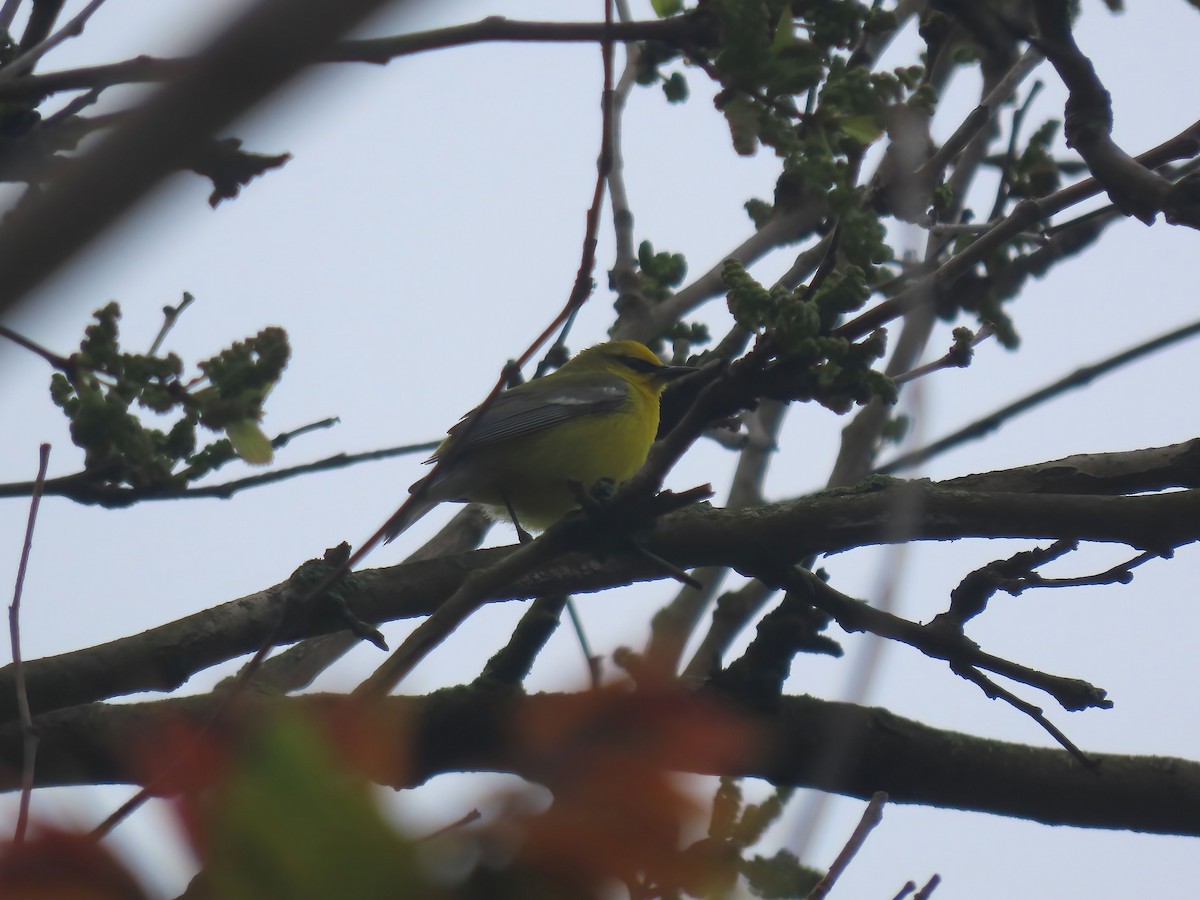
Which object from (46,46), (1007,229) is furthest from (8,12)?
(1007,229)

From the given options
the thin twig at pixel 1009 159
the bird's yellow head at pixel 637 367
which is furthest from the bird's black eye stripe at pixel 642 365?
the thin twig at pixel 1009 159

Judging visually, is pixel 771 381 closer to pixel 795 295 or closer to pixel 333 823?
pixel 795 295

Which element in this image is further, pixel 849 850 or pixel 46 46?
pixel 46 46

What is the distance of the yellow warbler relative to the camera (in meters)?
6.76

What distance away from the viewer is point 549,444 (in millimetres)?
7027

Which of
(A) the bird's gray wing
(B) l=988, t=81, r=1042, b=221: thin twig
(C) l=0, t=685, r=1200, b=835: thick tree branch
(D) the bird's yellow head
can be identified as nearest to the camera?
(C) l=0, t=685, r=1200, b=835: thick tree branch

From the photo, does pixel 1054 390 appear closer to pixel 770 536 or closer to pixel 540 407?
pixel 770 536

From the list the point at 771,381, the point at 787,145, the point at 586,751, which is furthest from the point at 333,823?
the point at 787,145

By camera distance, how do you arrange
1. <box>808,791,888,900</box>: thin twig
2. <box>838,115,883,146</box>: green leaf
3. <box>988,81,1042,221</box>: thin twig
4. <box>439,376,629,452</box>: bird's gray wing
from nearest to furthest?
1. <box>808,791,888,900</box>: thin twig
2. <box>838,115,883,146</box>: green leaf
3. <box>988,81,1042,221</box>: thin twig
4. <box>439,376,629,452</box>: bird's gray wing

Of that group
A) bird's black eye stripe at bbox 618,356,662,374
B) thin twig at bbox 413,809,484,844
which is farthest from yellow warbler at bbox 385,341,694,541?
thin twig at bbox 413,809,484,844

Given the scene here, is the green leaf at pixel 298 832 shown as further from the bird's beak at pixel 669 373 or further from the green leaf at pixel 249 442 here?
the bird's beak at pixel 669 373

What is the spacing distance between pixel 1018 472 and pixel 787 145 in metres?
1.28

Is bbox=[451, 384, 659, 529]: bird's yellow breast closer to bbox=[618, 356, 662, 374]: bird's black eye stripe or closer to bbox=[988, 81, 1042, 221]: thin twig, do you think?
bbox=[618, 356, 662, 374]: bird's black eye stripe

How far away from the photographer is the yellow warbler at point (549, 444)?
266 inches
